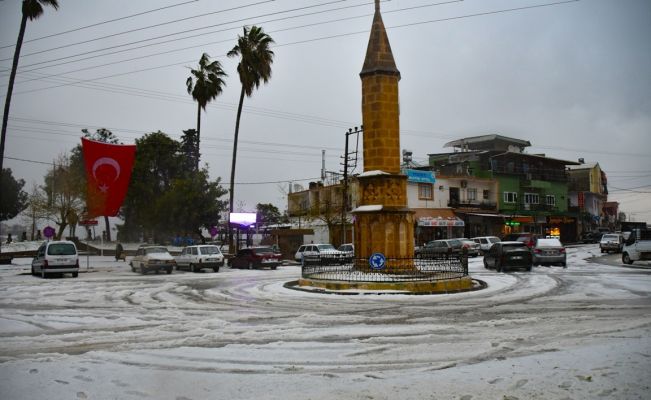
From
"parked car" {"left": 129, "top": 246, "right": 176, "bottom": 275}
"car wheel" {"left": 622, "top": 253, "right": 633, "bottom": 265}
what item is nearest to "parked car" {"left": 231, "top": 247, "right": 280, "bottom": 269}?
"parked car" {"left": 129, "top": 246, "right": 176, "bottom": 275}

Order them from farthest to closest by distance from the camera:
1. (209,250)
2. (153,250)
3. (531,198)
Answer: (531,198) → (209,250) → (153,250)

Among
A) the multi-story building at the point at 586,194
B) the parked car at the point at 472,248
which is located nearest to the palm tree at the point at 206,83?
the parked car at the point at 472,248

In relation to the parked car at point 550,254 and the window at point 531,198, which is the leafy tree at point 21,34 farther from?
the window at point 531,198

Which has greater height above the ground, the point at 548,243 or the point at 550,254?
the point at 548,243

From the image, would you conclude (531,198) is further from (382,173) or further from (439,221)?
(382,173)

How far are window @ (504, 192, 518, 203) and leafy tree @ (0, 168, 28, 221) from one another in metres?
61.9

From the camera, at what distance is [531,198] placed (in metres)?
65.1

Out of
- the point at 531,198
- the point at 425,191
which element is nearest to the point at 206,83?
the point at 425,191

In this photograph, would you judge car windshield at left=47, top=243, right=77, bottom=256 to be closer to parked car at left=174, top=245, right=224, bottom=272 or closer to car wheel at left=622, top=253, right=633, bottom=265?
parked car at left=174, top=245, right=224, bottom=272

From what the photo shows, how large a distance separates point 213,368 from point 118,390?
1.36 meters

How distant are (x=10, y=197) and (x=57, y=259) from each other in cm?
5505

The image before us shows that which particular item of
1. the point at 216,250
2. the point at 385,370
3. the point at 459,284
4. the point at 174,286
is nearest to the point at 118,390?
the point at 385,370

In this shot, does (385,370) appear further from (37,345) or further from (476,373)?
(37,345)

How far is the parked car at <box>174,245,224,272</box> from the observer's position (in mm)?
29922
